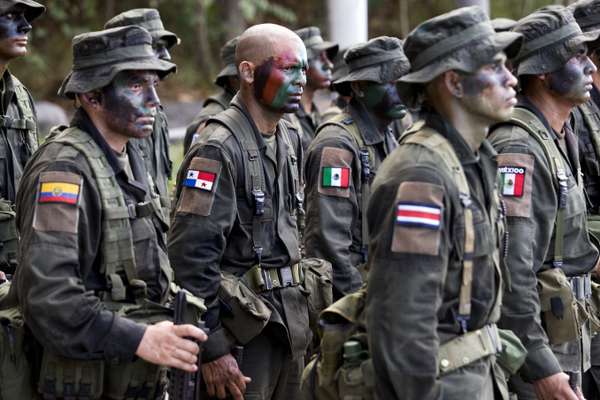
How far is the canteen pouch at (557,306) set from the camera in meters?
5.73

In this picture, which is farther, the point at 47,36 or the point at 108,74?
the point at 47,36

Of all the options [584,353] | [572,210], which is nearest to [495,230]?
[572,210]

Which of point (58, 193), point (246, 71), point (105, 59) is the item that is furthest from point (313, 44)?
point (58, 193)

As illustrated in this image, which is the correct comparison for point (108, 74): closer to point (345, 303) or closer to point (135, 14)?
point (345, 303)

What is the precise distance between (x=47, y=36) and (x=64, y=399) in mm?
17678

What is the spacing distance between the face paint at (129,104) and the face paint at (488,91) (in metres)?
1.45

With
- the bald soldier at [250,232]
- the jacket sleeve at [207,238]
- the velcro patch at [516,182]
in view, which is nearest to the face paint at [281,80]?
the bald soldier at [250,232]

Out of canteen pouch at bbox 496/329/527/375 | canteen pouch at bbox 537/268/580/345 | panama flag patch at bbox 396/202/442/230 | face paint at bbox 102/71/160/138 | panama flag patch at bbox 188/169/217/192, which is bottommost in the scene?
canteen pouch at bbox 496/329/527/375

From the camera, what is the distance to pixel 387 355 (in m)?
4.33

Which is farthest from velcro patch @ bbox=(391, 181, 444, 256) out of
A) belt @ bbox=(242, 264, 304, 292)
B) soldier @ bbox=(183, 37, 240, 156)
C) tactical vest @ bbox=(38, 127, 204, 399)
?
soldier @ bbox=(183, 37, 240, 156)

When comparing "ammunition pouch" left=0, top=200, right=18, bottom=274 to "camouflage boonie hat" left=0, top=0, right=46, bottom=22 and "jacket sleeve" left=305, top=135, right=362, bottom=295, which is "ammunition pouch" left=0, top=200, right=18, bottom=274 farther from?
"jacket sleeve" left=305, top=135, right=362, bottom=295

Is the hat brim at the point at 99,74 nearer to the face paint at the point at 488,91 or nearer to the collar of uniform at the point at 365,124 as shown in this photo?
the face paint at the point at 488,91

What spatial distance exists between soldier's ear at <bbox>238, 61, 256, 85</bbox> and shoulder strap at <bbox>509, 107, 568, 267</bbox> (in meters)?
1.47

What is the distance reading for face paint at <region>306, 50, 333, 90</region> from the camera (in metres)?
10.4
